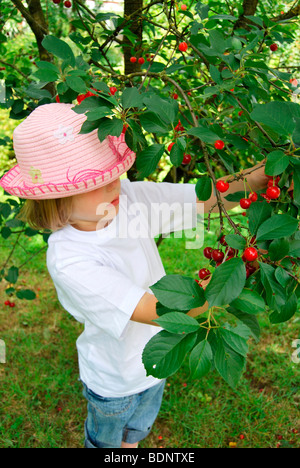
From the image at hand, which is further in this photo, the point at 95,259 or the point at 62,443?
the point at 62,443

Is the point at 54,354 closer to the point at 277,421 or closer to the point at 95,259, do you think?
the point at 277,421

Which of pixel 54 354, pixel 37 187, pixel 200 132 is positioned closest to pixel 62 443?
pixel 54 354

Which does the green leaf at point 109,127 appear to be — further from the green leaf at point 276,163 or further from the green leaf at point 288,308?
the green leaf at point 288,308

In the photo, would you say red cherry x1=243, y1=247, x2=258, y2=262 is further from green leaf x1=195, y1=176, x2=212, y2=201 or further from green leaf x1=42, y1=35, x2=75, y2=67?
green leaf x1=42, y1=35, x2=75, y2=67

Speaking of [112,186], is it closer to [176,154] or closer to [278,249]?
[176,154]

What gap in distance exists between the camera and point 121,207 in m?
1.36

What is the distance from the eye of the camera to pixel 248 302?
0.67 metres

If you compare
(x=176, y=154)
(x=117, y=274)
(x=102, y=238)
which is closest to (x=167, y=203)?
(x=102, y=238)

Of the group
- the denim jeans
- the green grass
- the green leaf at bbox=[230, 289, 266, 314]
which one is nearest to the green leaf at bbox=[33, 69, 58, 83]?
the green leaf at bbox=[230, 289, 266, 314]

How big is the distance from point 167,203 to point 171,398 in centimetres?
124

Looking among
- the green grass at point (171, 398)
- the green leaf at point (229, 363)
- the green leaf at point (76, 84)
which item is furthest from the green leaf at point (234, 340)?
the green grass at point (171, 398)

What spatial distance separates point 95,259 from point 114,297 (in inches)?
7.5

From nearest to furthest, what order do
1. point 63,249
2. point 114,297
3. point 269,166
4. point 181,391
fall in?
point 269,166, point 114,297, point 63,249, point 181,391

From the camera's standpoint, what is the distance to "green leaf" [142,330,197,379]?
653 mm
